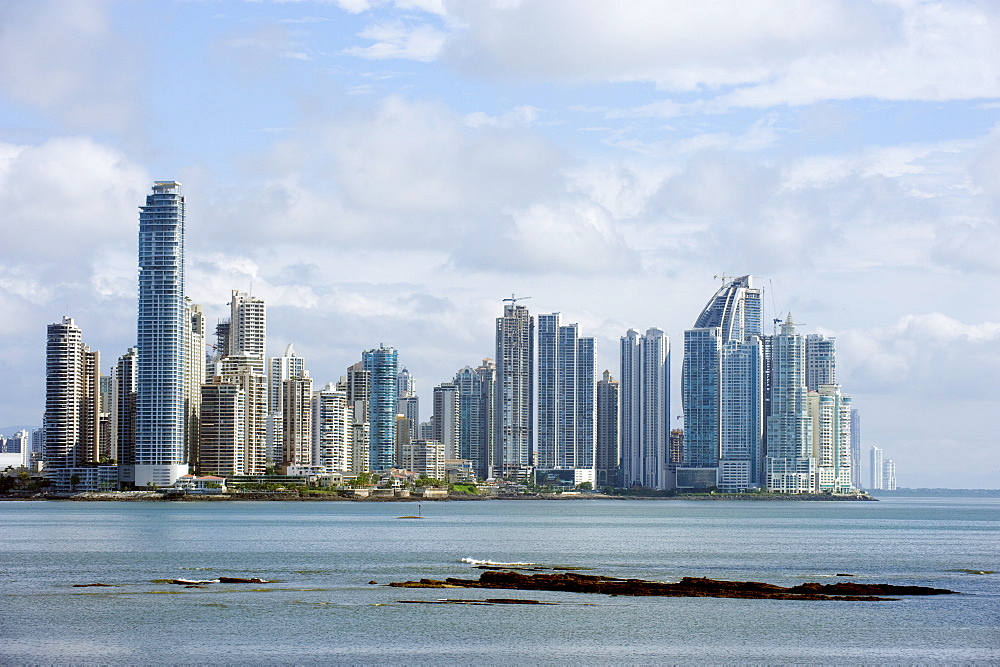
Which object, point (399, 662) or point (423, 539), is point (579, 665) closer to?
point (399, 662)

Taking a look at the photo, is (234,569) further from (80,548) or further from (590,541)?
(590,541)

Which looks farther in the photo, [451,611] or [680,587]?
[680,587]

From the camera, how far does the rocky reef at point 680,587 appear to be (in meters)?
61.3

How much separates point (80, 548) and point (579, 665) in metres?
61.6

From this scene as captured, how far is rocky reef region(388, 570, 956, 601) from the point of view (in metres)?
61.3

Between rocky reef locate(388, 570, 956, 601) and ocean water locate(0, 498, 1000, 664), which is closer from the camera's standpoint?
ocean water locate(0, 498, 1000, 664)

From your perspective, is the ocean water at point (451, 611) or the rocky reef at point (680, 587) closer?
the ocean water at point (451, 611)

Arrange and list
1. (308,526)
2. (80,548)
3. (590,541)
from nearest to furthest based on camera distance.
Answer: (80,548) < (590,541) < (308,526)

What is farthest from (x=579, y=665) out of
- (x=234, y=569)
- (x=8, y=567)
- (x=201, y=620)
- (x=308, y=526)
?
(x=308, y=526)

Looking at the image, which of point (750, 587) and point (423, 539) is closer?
point (750, 587)

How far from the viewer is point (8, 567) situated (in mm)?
78125

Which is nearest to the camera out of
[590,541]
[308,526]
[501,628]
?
[501,628]

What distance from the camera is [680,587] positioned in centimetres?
6362

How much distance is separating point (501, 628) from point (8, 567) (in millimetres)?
38830
